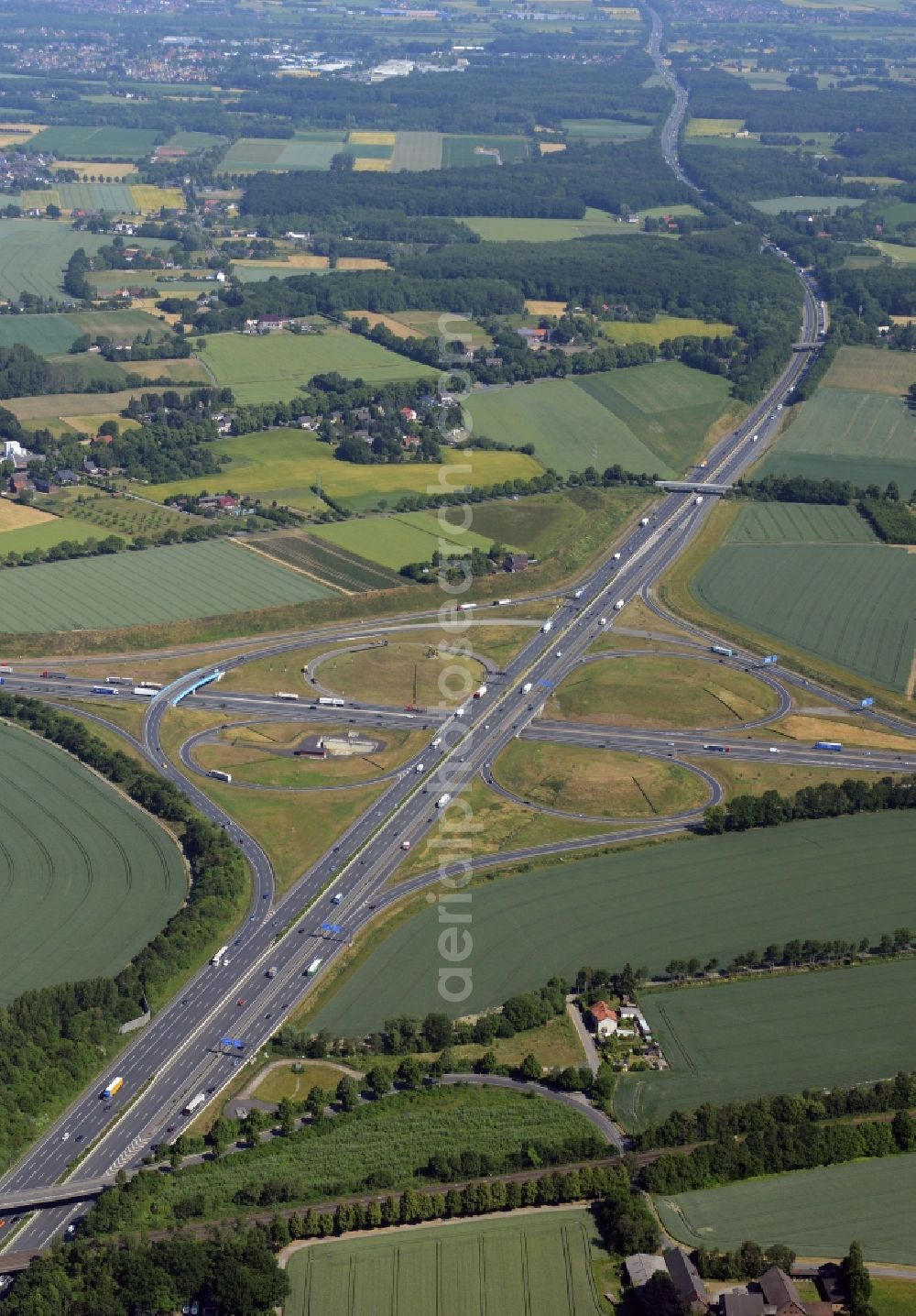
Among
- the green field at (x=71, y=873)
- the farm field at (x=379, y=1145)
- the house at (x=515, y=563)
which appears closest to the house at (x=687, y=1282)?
the farm field at (x=379, y=1145)

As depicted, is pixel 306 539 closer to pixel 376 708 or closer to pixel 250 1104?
pixel 376 708

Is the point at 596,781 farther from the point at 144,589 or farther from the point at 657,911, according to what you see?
the point at 144,589

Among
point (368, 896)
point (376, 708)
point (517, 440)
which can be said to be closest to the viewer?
point (368, 896)

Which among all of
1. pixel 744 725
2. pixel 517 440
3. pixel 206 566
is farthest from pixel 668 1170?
pixel 517 440

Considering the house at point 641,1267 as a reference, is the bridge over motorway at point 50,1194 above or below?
above

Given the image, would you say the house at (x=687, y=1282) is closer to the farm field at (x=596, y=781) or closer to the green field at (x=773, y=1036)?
the green field at (x=773, y=1036)

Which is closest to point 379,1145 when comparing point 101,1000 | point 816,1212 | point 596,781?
point 101,1000
